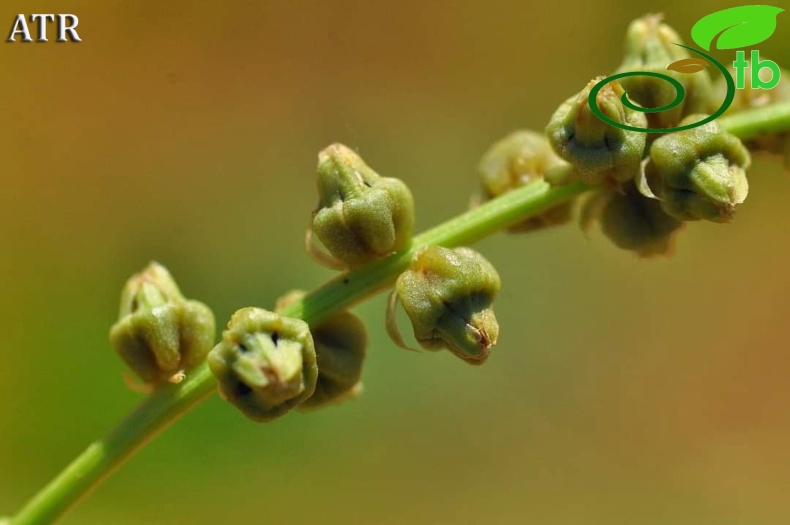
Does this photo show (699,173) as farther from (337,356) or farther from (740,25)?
(337,356)

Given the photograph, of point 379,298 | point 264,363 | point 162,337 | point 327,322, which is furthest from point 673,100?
point 379,298

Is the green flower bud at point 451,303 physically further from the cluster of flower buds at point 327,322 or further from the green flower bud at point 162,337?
the green flower bud at point 162,337

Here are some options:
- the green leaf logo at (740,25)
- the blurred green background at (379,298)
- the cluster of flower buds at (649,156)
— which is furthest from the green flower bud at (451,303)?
the blurred green background at (379,298)

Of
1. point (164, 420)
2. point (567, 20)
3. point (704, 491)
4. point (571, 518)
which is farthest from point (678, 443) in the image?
point (164, 420)

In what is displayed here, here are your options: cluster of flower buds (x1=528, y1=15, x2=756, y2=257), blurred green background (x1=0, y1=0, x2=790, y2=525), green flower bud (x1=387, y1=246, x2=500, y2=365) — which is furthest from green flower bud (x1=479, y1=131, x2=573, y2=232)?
blurred green background (x1=0, y1=0, x2=790, y2=525)

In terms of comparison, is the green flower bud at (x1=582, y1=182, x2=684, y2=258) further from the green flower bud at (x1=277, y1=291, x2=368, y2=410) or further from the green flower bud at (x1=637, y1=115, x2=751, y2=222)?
the green flower bud at (x1=277, y1=291, x2=368, y2=410)

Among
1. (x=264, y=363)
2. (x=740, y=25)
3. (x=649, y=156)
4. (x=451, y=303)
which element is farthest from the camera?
(x=740, y=25)

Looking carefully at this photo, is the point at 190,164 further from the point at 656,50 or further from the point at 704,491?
the point at 656,50
